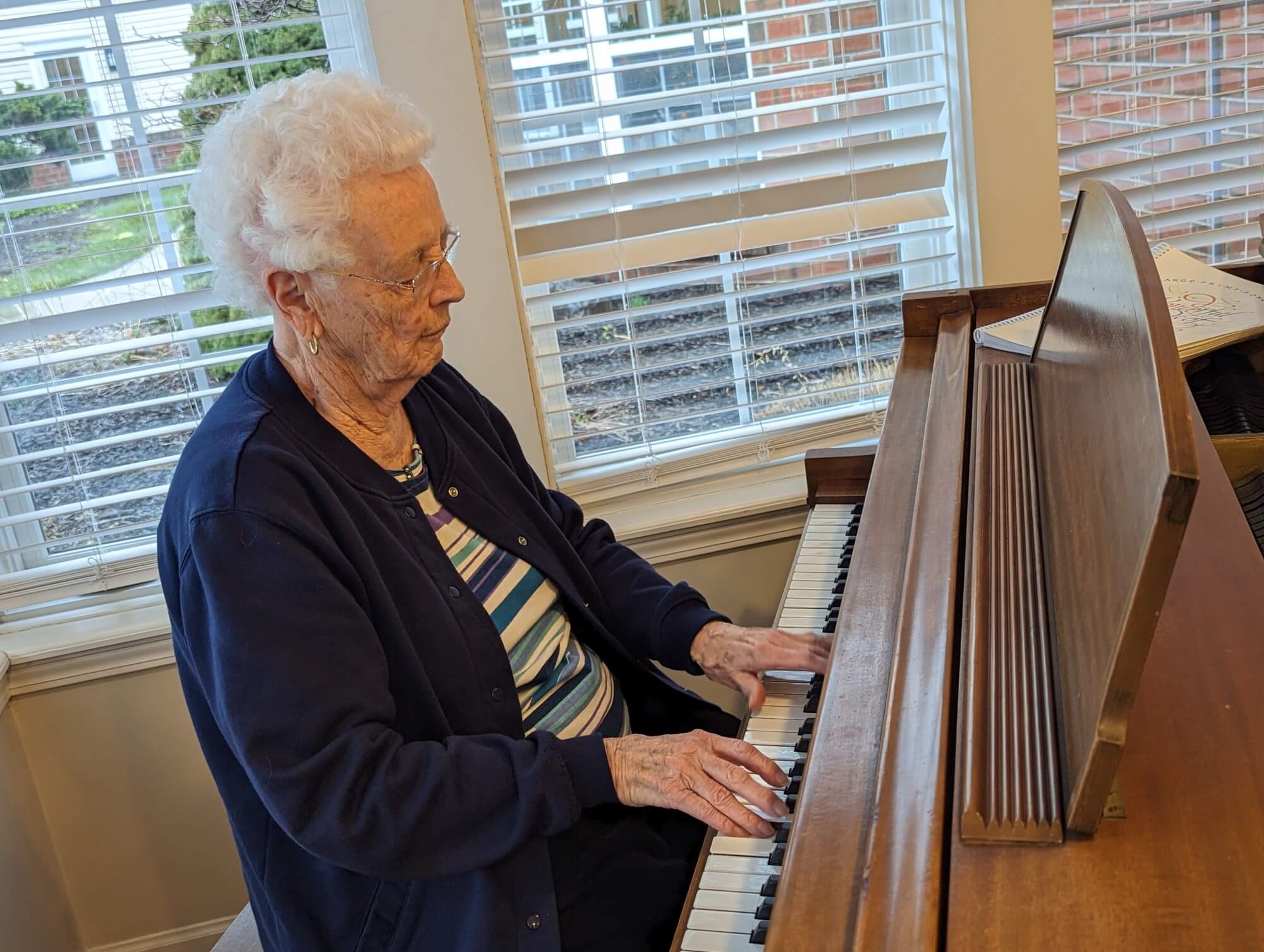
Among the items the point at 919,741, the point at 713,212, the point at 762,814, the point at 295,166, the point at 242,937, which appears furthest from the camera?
the point at 713,212

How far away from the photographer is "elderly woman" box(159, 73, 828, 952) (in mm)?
1069

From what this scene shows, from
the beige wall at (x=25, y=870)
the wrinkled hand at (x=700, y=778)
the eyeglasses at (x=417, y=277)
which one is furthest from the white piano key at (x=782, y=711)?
the beige wall at (x=25, y=870)

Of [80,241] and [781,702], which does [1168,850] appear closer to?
[781,702]

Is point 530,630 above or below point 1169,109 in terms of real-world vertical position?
below

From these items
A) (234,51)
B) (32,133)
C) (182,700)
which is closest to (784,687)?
(182,700)

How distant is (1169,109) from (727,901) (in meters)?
1.93

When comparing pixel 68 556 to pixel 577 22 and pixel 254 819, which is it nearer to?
pixel 254 819

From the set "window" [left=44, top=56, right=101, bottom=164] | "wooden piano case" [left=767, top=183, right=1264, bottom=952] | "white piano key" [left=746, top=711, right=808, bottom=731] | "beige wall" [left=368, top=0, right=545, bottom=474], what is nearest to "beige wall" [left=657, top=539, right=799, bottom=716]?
"beige wall" [left=368, top=0, right=545, bottom=474]

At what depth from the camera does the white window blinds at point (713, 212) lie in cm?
196

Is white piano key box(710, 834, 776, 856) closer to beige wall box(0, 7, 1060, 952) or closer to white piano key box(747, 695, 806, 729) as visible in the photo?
white piano key box(747, 695, 806, 729)

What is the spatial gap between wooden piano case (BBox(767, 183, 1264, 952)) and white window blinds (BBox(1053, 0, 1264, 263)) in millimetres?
1191

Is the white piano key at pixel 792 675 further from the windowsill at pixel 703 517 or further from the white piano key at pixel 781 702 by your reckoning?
the windowsill at pixel 703 517

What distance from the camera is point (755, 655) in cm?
132

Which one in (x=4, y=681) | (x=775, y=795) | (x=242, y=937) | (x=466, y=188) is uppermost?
(x=466, y=188)
